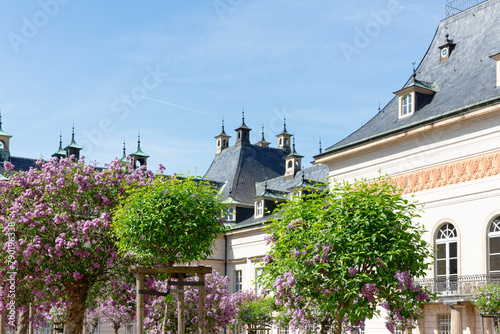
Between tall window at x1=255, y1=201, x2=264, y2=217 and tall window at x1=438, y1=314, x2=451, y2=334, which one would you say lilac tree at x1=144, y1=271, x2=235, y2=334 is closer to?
tall window at x1=438, y1=314, x2=451, y2=334

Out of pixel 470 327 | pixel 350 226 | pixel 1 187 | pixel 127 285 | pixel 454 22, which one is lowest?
pixel 470 327

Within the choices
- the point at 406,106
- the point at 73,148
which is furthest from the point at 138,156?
the point at 406,106

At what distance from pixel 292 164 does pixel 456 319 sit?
2672cm

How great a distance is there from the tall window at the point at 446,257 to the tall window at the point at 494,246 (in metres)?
1.75

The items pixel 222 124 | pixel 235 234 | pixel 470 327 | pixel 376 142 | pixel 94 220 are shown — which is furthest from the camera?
pixel 222 124

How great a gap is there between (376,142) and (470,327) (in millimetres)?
9482

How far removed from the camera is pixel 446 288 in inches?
1134

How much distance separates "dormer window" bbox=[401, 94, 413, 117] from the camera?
108 ft

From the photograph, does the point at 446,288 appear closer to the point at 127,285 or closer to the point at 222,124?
the point at 127,285

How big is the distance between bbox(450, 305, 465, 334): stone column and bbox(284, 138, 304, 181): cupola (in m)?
25.9

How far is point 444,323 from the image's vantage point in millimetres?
29109

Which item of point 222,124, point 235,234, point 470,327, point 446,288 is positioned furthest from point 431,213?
point 222,124

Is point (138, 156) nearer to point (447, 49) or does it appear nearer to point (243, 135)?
point (243, 135)

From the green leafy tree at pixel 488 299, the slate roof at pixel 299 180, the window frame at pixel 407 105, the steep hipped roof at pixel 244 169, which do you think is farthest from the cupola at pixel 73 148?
the green leafy tree at pixel 488 299
